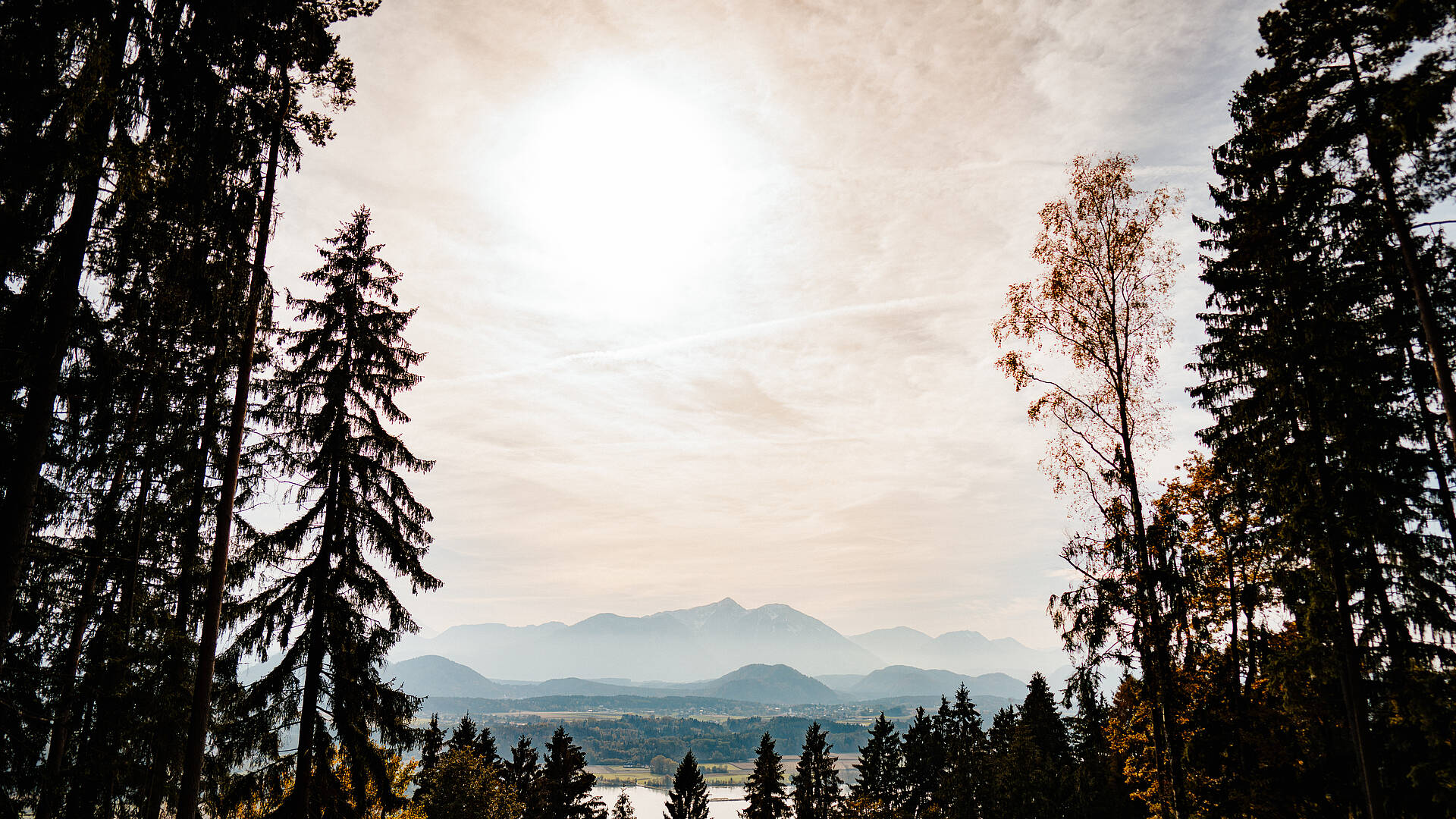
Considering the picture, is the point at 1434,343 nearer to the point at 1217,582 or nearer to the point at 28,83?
the point at 1217,582

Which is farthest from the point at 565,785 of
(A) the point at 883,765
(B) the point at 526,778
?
(A) the point at 883,765

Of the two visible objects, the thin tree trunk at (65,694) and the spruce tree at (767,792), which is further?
the spruce tree at (767,792)

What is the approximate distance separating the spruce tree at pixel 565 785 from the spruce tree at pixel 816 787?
12.5 m

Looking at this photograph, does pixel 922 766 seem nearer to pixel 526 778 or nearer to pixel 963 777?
pixel 963 777

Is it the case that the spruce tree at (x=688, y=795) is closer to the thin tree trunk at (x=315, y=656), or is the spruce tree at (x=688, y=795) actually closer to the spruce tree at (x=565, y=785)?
the spruce tree at (x=565, y=785)

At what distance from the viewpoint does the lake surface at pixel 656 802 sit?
153m

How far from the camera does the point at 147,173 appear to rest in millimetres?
7000

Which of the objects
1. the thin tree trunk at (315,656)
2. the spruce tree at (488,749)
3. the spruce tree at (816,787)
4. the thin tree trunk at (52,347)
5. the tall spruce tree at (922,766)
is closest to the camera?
the thin tree trunk at (52,347)

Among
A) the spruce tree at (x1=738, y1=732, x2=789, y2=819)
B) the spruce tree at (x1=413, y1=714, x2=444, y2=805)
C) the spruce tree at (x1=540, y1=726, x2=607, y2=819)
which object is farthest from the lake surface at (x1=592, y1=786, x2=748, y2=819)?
the spruce tree at (x1=413, y1=714, x2=444, y2=805)

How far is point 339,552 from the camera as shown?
1455cm

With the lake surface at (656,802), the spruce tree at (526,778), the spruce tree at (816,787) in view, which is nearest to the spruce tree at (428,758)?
the spruce tree at (526,778)

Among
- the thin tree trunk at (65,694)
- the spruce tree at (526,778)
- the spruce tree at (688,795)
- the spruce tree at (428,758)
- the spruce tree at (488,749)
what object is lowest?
the spruce tree at (688,795)

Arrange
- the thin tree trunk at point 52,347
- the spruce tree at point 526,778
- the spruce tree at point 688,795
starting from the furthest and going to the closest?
the spruce tree at point 688,795 < the spruce tree at point 526,778 < the thin tree trunk at point 52,347

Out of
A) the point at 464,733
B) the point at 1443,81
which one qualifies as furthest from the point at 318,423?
the point at 464,733
